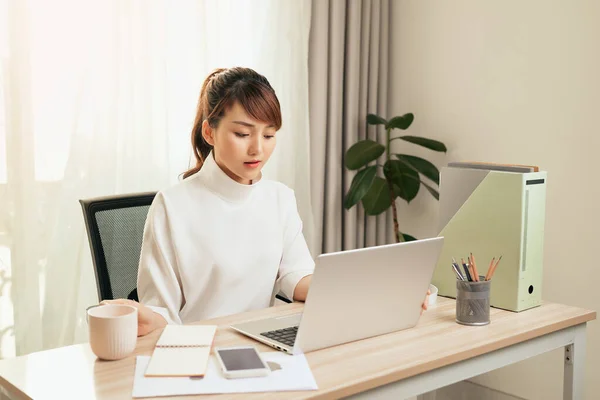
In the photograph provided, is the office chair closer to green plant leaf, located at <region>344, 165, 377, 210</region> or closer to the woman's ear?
the woman's ear

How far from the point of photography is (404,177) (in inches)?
122

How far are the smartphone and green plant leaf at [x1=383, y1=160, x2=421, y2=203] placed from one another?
1.82 meters

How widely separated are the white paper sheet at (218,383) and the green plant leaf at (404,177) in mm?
1861

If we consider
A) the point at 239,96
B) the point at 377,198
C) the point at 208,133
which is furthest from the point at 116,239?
the point at 377,198

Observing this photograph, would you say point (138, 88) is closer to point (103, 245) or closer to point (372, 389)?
point (103, 245)

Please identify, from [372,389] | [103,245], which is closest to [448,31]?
[103,245]

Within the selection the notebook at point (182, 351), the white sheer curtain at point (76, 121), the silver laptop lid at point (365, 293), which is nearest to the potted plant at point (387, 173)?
the white sheer curtain at point (76, 121)

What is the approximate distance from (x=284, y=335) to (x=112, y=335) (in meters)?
0.35

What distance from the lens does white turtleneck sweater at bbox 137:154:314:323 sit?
1.80 meters

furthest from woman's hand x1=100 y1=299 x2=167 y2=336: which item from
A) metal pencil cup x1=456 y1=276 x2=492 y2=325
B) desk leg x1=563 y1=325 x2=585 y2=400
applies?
desk leg x1=563 y1=325 x2=585 y2=400

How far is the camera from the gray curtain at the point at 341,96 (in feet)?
10.2

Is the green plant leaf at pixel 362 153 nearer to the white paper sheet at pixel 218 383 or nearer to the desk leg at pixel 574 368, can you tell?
the desk leg at pixel 574 368

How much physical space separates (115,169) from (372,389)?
155 centimetres

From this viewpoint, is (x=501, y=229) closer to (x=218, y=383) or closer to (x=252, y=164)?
(x=252, y=164)
